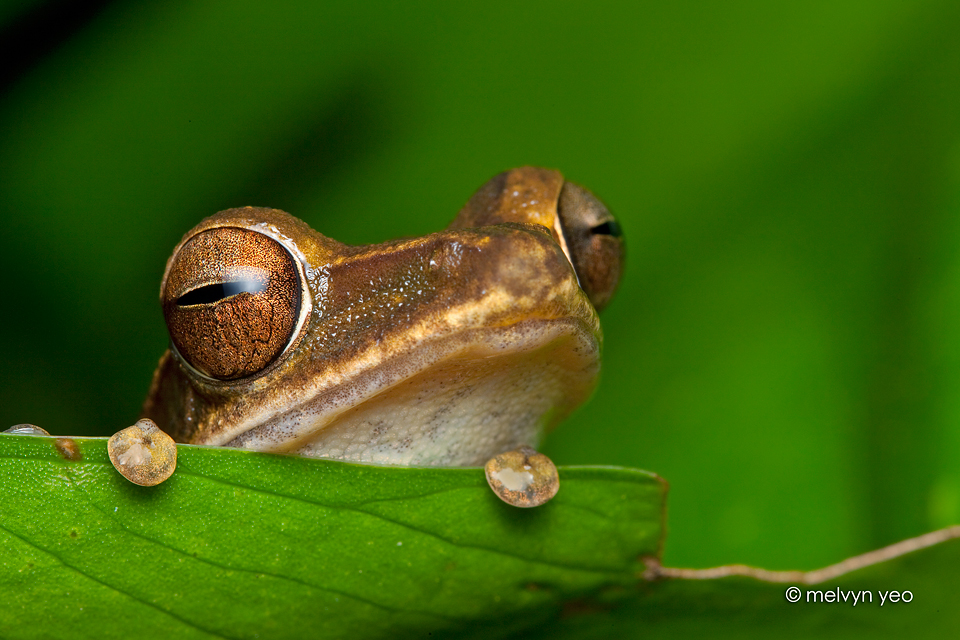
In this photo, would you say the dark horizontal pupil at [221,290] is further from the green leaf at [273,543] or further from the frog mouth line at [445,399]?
the green leaf at [273,543]

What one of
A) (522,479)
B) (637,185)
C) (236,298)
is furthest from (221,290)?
(637,185)

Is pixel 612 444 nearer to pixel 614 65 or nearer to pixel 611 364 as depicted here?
pixel 611 364

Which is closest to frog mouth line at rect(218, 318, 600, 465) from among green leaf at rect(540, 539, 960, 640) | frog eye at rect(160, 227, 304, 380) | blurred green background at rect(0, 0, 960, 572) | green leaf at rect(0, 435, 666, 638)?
frog eye at rect(160, 227, 304, 380)

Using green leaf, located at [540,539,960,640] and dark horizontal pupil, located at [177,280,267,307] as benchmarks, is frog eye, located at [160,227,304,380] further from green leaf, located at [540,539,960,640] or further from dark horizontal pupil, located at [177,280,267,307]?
green leaf, located at [540,539,960,640]

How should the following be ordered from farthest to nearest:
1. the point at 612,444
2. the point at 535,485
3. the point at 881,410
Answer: the point at 612,444 < the point at 881,410 < the point at 535,485

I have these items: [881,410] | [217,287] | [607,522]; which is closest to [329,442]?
[217,287]

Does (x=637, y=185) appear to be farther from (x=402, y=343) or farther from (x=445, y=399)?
(x=402, y=343)
